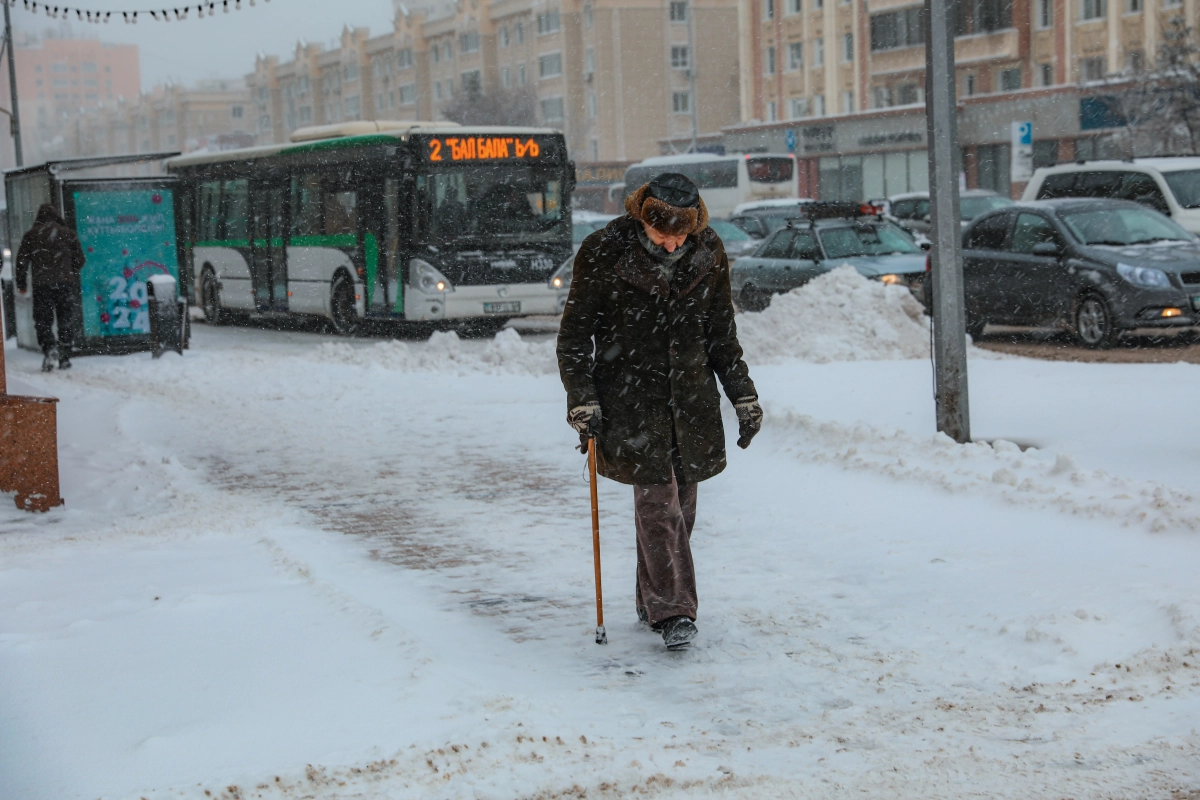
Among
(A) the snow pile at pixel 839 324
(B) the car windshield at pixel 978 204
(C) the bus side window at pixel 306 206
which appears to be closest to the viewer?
(A) the snow pile at pixel 839 324

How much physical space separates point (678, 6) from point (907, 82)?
2725cm

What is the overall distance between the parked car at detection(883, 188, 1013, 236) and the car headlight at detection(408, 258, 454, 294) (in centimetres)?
1218

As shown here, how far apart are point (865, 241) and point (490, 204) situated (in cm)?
524

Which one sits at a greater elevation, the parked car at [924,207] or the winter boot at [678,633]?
Result: the parked car at [924,207]

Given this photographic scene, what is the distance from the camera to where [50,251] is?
16.1 metres

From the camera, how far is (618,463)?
17.3 feet

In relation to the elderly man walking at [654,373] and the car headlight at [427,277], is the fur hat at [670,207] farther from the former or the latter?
Answer: the car headlight at [427,277]

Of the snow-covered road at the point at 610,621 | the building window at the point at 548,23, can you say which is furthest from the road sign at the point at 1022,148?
the building window at the point at 548,23

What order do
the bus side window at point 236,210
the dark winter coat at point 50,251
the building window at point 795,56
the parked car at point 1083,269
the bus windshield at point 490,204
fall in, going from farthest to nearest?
1. the building window at point 795,56
2. the bus side window at point 236,210
3. the bus windshield at point 490,204
4. the dark winter coat at point 50,251
5. the parked car at point 1083,269

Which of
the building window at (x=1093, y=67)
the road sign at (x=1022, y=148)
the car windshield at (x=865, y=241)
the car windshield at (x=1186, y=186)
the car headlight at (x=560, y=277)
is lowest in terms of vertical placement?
the car headlight at (x=560, y=277)

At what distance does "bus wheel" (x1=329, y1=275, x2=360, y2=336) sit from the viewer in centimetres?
2116

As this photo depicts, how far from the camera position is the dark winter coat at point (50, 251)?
16.1m

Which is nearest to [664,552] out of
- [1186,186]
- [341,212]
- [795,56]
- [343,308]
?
[1186,186]

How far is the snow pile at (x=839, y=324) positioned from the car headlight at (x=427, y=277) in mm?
5710
